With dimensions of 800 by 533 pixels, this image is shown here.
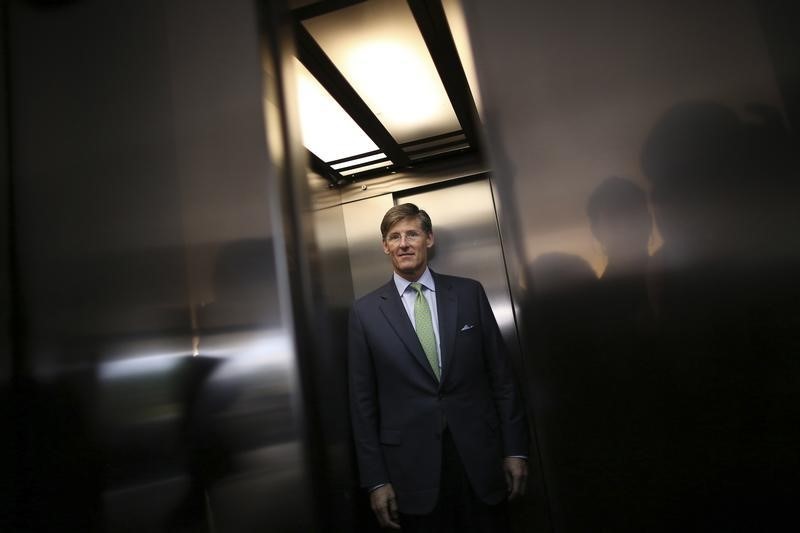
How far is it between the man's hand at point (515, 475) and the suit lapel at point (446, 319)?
0.38 meters

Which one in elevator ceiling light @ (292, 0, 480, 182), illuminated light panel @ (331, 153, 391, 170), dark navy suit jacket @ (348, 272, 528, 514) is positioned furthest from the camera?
illuminated light panel @ (331, 153, 391, 170)

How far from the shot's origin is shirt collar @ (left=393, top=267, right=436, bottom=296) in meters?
2.04

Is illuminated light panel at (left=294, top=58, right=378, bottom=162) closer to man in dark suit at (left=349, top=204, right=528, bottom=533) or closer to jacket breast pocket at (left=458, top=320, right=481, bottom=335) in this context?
man in dark suit at (left=349, top=204, right=528, bottom=533)

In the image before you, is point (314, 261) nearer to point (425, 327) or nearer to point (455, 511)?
point (425, 327)

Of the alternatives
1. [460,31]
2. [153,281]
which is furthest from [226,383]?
[460,31]

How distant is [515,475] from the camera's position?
1.68 meters

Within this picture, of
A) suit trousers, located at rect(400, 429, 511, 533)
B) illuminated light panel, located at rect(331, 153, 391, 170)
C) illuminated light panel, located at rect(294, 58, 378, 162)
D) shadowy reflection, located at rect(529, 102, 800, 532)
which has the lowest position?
suit trousers, located at rect(400, 429, 511, 533)

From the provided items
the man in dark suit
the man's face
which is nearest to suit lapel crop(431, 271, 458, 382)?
the man in dark suit

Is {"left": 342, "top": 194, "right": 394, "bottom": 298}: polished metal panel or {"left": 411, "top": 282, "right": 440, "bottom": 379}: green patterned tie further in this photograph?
{"left": 342, "top": 194, "right": 394, "bottom": 298}: polished metal panel

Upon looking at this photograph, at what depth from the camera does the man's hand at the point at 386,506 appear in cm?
166

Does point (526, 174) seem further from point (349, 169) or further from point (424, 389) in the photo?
point (349, 169)

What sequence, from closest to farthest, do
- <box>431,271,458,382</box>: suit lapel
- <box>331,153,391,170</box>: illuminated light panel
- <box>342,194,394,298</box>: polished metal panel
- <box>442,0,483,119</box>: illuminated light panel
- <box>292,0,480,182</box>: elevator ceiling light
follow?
<box>442,0,483,119</box>: illuminated light panel → <box>292,0,480,182</box>: elevator ceiling light → <box>431,271,458,382</box>: suit lapel → <box>331,153,391,170</box>: illuminated light panel → <box>342,194,394,298</box>: polished metal panel

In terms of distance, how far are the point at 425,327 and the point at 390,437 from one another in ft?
1.46

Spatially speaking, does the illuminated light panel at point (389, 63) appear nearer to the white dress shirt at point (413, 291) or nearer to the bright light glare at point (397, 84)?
the bright light glare at point (397, 84)
